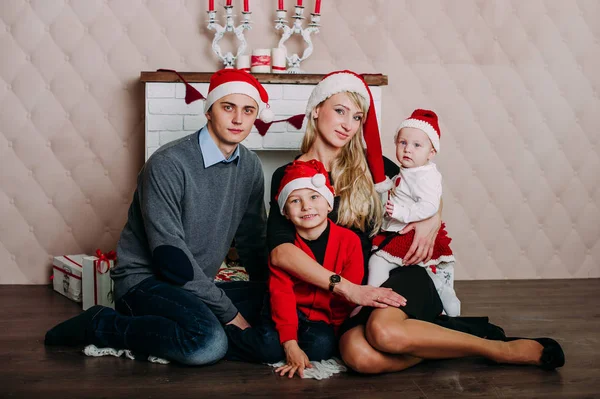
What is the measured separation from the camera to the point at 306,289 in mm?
2119

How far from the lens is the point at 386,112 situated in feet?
10.8

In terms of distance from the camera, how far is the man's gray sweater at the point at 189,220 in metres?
2.05

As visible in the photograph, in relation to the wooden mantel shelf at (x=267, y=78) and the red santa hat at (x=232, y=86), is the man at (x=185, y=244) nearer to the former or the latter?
the red santa hat at (x=232, y=86)

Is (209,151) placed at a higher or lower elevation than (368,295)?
higher

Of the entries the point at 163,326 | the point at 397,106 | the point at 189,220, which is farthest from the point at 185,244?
the point at 397,106

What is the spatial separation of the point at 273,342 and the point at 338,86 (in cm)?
92

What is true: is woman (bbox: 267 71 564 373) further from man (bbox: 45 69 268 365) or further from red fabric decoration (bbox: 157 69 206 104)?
red fabric decoration (bbox: 157 69 206 104)

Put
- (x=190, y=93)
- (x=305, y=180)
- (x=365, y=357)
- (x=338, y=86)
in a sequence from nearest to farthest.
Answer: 1. (x=365, y=357)
2. (x=305, y=180)
3. (x=338, y=86)
4. (x=190, y=93)

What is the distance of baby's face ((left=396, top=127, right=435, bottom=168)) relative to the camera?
2246 millimetres

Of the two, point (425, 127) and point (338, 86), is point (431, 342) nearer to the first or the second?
point (425, 127)

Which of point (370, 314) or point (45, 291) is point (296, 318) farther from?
point (45, 291)

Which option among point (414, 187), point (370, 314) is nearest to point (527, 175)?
point (414, 187)

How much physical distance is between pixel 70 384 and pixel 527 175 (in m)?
2.52

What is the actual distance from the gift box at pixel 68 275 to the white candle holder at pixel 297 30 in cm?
134
